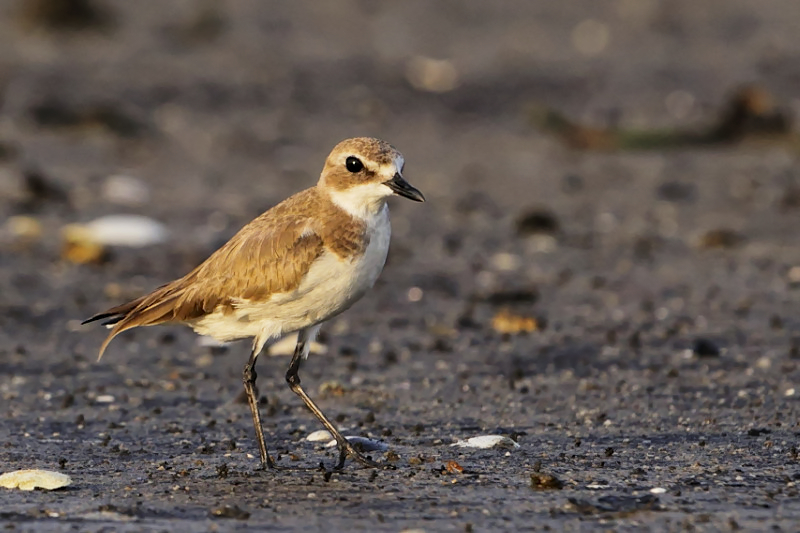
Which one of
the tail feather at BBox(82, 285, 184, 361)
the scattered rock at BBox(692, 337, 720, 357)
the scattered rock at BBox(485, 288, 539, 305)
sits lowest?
the scattered rock at BBox(692, 337, 720, 357)

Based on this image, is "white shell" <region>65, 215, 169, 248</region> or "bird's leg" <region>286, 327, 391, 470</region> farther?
"white shell" <region>65, 215, 169, 248</region>

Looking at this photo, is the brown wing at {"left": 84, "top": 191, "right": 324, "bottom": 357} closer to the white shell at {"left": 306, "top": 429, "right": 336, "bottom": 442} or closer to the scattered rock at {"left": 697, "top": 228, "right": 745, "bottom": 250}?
the white shell at {"left": 306, "top": 429, "right": 336, "bottom": 442}

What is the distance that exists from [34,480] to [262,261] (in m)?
1.34

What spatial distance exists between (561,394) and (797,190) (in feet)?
18.0

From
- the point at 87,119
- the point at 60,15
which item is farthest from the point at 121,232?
the point at 60,15

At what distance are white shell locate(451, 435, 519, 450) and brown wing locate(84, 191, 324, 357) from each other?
3.60 ft

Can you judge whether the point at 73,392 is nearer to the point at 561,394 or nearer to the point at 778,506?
the point at 561,394

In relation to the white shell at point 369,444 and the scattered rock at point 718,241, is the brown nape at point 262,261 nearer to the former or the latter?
the white shell at point 369,444

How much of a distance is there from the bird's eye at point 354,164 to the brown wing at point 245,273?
29 centimetres

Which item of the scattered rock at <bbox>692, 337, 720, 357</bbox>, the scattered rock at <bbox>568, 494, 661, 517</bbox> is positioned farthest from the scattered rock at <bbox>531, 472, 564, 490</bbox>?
the scattered rock at <bbox>692, 337, 720, 357</bbox>

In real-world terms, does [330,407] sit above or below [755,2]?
below

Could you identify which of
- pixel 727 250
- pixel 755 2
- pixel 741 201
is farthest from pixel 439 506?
pixel 755 2

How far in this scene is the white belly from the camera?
5434 millimetres

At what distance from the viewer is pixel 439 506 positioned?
477 centimetres
